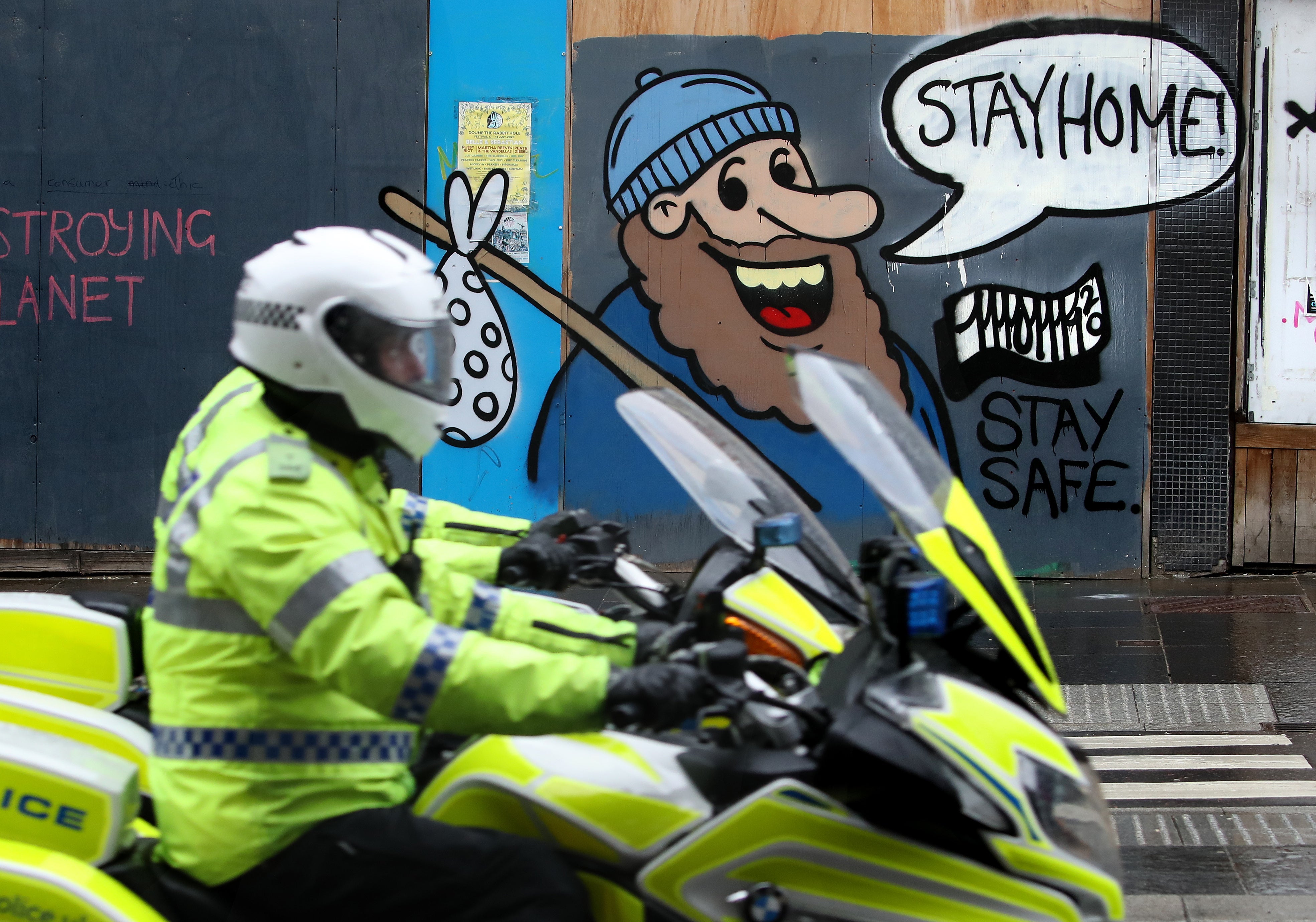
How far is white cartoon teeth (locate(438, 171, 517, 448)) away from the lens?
8148mm

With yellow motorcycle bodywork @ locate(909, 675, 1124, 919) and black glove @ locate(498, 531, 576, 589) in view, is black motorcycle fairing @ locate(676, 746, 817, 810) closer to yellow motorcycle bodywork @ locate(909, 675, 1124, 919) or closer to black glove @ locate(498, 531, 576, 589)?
yellow motorcycle bodywork @ locate(909, 675, 1124, 919)

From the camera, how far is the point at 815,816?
195cm

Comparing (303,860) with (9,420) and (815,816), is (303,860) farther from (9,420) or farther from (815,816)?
(9,420)

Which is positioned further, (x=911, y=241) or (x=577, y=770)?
(x=911, y=241)

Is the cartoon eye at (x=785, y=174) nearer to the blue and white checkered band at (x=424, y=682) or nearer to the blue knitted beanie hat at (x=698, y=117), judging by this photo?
the blue knitted beanie hat at (x=698, y=117)

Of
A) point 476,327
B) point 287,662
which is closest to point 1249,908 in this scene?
point 287,662

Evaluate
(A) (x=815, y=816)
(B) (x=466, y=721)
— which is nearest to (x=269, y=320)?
(B) (x=466, y=721)

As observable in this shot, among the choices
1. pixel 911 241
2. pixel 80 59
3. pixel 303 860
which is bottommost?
pixel 303 860

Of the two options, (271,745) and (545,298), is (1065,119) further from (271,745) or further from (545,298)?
(271,745)

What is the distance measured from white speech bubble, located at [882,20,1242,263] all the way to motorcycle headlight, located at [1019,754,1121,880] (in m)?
6.60

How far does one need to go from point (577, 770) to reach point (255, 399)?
2.87 ft

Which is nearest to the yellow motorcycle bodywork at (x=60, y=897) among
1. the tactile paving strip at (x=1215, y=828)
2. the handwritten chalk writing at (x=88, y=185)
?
the tactile paving strip at (x=1215, y=828)

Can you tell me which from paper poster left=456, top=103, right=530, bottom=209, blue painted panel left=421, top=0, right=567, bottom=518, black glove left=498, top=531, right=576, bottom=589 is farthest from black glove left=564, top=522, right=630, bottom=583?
paper poster left=456, top=103, right=530, bottom=209

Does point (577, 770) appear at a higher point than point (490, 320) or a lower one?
lower
